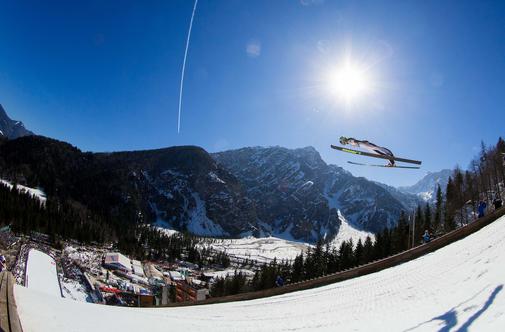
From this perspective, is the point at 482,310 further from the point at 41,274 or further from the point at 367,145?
the point at 41,274

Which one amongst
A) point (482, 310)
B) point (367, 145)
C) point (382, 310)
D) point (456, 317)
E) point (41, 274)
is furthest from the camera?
point (41, 274)

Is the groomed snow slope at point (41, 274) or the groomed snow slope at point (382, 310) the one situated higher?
the groomed snow slope at point (382, 310)

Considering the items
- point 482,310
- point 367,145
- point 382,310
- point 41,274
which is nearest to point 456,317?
point 482,310

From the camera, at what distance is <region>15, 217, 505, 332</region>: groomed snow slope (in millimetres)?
5383

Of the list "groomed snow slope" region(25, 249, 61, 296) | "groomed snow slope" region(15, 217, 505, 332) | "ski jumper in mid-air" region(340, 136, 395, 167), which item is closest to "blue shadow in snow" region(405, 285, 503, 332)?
"groomed snow slope" region(15, 217, 505, 332)

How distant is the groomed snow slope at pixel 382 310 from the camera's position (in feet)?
17.7

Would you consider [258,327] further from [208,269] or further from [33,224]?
[208,269]

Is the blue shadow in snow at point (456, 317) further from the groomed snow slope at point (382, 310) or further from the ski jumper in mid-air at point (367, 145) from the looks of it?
the ski jumper in mid-air at point (367, 145)

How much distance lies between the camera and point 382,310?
819 cm

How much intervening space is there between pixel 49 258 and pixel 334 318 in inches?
2649

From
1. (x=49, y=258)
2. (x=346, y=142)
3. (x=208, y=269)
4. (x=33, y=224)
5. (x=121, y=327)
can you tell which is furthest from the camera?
(x=208, y=269)

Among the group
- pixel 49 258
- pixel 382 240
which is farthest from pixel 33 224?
pixel 382 240

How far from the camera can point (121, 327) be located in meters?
5.75

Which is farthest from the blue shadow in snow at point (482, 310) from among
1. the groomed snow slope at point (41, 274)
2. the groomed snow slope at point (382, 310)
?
the groomed snow slope at point (41, 274)
